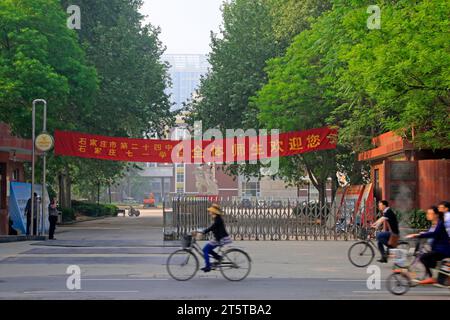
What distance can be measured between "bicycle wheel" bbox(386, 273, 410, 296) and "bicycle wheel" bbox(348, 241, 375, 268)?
5.75 meters

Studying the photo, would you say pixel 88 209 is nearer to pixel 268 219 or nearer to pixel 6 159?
pixel 6 159

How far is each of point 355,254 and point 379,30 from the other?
29.7 ft

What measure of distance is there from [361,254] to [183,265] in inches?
223

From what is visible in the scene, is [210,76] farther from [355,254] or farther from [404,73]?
[355,254]

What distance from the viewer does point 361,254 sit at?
2122cm

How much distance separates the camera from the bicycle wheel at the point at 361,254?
21.1 metres

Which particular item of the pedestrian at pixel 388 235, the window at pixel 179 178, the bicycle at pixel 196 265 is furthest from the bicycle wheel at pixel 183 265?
the window at pixel 179 178

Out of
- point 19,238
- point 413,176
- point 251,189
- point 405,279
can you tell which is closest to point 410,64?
point 413,176

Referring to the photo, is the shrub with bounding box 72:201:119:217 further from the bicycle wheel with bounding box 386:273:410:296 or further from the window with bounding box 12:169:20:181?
the bicycle wheel with bounding box 386:273:410:296

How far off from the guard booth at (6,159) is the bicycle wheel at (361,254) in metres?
17.7

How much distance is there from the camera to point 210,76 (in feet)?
194

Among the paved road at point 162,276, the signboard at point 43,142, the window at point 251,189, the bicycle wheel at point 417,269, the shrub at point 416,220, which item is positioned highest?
the signboard at point 43,142

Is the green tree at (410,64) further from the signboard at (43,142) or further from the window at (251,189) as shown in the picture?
the window at (251,189)

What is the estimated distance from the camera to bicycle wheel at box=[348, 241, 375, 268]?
21.1 metres
